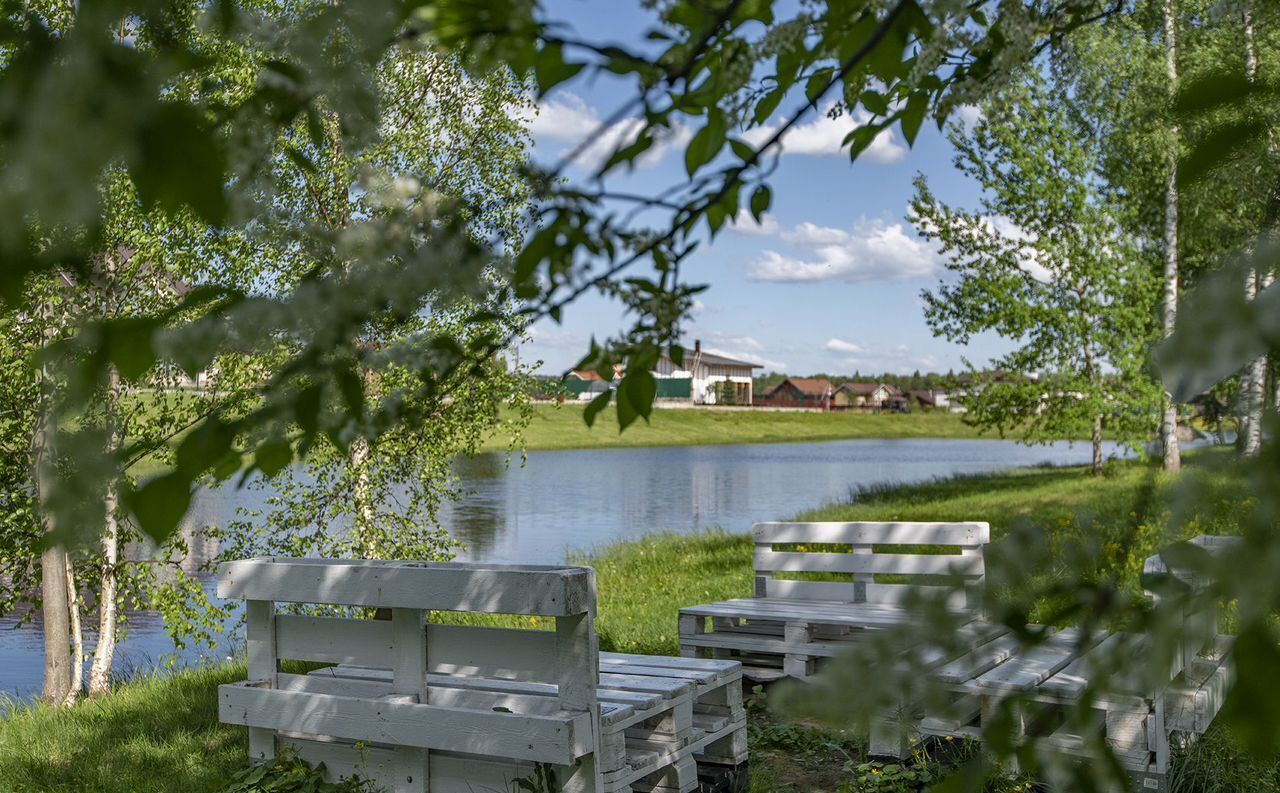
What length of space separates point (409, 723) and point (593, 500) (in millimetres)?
23916

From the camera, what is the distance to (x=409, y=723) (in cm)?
441

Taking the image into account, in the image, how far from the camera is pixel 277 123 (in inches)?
44.3

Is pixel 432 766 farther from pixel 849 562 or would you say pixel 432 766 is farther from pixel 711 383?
pixel 711 383

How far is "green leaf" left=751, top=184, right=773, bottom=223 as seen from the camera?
1788 millimetres

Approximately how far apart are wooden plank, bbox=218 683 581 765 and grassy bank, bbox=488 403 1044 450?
146ft

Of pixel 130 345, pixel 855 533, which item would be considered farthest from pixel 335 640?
pixel 855 533

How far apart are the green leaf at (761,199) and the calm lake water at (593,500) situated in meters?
2.81

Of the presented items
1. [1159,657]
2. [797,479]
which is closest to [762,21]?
[1159,657]

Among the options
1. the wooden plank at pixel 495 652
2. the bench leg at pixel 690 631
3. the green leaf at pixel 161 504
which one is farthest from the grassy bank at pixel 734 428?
the green leaf at pixel 161 504

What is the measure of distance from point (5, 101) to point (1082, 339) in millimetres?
22068

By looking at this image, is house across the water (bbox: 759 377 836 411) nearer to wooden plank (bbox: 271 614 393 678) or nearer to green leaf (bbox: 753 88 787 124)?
wooden plank (bbox: 271 614 393 678)

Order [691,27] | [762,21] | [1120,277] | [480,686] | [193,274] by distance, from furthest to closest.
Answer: [1120,277] < [193,274] < [480,686] < [762,21] < [691,27]

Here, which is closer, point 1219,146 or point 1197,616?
point 1197,616

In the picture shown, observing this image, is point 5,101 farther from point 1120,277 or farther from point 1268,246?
point 1120,277
